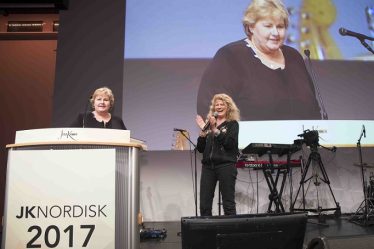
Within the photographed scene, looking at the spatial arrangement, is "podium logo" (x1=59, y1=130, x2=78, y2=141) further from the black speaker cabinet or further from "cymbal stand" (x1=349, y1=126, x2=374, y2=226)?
"cymbal stand" (x1=349, y1=126, x2=374, y2=226)

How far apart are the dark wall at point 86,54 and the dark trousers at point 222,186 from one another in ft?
6.82

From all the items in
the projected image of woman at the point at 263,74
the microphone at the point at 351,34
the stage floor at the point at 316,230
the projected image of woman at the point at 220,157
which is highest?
the microphone at the point at 351,34

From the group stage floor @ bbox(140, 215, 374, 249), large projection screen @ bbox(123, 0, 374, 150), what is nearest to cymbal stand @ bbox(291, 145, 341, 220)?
stage floor @ bbox(140, 215, 374, 249)

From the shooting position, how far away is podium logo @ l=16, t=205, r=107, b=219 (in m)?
Answer: 1.74

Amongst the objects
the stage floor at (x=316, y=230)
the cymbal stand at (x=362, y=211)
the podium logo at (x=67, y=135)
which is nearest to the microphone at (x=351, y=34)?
the cymbal stand at (x=362, y=211)

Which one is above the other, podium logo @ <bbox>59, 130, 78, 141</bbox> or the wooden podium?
podium logo @ <bbox>59, 130, 78, 141</bbox>

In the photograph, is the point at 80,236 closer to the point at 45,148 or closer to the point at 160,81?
the point at 45,148

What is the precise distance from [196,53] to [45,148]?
131 inches

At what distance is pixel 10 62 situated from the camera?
5566mm

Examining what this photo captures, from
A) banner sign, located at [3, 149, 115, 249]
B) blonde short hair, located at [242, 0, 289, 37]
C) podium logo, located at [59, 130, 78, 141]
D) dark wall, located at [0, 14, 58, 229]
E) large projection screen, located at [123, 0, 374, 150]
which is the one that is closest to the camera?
banner sign, located at [3, 149, 115, 249]

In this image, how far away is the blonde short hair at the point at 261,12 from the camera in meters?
4.98

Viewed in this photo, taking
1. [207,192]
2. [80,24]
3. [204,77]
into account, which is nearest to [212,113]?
[207,192]

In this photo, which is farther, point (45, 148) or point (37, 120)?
point (37, 120)

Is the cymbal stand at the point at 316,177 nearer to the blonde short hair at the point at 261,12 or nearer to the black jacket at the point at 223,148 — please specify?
the black jacket at the point at 223,148
